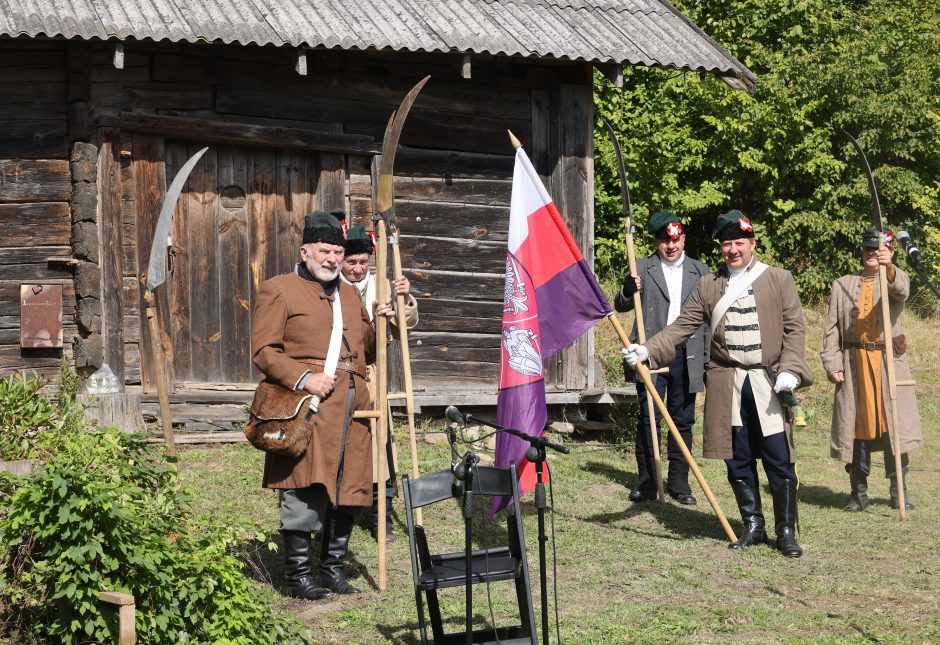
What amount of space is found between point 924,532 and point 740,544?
1.37 meters

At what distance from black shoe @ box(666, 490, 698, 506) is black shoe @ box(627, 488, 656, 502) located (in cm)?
14

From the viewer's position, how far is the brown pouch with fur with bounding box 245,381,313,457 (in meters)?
5.66

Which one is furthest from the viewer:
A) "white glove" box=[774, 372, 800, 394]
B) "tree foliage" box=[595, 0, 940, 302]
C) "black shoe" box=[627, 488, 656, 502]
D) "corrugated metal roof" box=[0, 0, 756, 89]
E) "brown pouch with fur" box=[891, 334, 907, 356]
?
"tree foliage" box=[595, 0, 940, 302]

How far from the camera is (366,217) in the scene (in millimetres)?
9672

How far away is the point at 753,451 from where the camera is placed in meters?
6.92

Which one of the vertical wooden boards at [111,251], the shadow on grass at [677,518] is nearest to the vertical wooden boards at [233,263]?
the vertical wooden boards at [111,251]

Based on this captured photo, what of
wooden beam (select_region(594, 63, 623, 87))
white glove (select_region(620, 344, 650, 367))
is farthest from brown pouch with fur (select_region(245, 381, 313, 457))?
wooden beam (select_region(594, 63, 623, 87))

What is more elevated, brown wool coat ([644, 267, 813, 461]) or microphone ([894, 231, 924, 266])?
microphone ([894, 231, 924, 266])

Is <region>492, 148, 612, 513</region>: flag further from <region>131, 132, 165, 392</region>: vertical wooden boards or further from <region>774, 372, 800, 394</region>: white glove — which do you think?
<region>131, 132, 165, 392</region>: vertical wooden boards

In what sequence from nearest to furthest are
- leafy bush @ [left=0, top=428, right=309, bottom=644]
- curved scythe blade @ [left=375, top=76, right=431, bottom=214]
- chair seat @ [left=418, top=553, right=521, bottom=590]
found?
1. leafy bush @ [left=0, top=428, right=309, bottom=644]
2. chair seat @ [left=418, top=553, right=521, bottom=590]
3. curved scythe blade @ [left=375, top=76, right=431, bottom=214]

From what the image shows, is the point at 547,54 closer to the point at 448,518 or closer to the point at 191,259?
the point at 191,259

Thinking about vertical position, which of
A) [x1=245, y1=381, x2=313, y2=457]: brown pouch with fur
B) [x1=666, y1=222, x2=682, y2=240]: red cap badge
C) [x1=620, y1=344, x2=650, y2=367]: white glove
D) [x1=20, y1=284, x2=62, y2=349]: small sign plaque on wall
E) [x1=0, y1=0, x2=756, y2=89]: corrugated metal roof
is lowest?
[x1=245, y1=381, x2=313, y2=457]: brown pouch with fur

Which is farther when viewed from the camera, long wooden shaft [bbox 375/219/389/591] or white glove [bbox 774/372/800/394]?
white glove [bbox 774/372/800/394]

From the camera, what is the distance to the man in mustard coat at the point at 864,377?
8.32 m
